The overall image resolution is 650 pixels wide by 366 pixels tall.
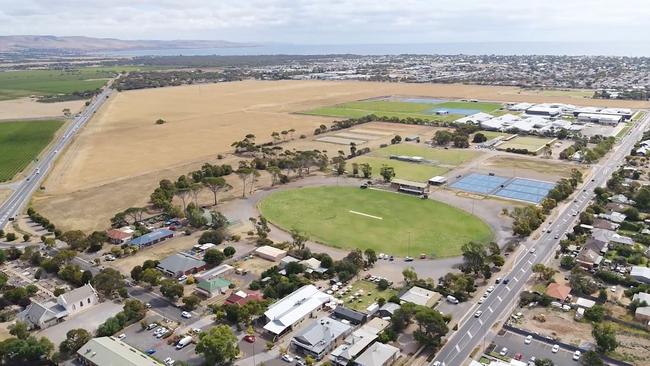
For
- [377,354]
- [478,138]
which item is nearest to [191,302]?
[377,354]

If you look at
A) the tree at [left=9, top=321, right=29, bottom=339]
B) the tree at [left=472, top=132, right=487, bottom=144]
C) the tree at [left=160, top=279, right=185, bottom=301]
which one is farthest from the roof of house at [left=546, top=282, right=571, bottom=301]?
the tree at [left=472, top=132, right=487, bottom=144]

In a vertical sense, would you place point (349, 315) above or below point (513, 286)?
below

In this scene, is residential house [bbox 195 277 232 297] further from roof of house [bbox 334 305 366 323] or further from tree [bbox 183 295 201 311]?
roof of house [bbox 334 305 366 323]

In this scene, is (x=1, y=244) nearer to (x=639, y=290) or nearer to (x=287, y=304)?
(x=287, y=304)

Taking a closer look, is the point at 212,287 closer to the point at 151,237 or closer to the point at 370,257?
the point at 151,237

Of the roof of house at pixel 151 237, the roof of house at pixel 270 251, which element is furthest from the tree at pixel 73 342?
the roof of house at pixel 270 251

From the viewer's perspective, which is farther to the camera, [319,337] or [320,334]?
[320,334]

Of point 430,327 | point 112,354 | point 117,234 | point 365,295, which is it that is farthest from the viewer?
point 117,234
